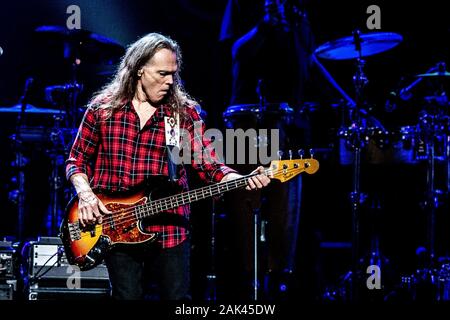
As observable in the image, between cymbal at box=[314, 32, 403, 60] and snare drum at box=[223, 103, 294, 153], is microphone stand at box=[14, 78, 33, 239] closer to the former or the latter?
snare drum at box=[223, 103, 294, 153]

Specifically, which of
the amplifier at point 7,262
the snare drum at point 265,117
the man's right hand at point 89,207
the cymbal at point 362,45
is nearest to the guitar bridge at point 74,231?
the man's right hand at point 89,207

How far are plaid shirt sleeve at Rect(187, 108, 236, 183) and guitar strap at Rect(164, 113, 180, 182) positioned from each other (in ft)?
0.40

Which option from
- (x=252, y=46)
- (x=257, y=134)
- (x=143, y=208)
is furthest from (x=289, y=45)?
(x=143, y=208)

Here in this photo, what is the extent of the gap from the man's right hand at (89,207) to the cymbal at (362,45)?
3.26 metres

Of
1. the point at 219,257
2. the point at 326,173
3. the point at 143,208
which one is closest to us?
the point at 143,208

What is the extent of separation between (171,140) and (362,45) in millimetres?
3093

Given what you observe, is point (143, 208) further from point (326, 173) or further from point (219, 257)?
point (326, 173)

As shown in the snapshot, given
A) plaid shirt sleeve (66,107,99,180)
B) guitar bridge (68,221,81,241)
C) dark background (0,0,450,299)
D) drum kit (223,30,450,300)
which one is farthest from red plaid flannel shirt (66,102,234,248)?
dark background (0,0,450,299)

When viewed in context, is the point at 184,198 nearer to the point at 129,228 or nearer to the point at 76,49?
the point at 129,228

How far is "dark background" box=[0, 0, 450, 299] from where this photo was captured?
7.02 m

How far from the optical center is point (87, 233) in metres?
3.77

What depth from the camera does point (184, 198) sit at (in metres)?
3.75

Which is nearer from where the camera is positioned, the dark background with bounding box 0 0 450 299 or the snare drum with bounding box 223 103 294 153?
the snare drum with bounding box 223 103 294 153
